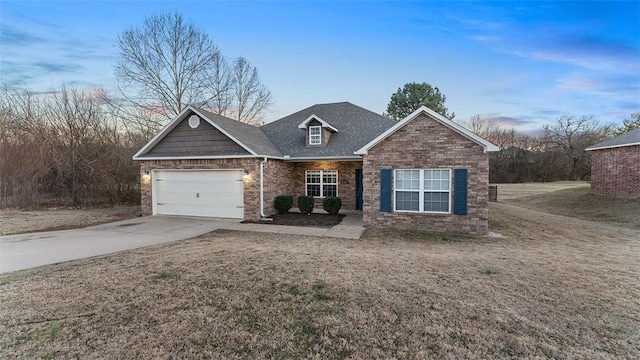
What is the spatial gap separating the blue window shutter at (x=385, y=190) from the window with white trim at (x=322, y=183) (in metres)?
4.31

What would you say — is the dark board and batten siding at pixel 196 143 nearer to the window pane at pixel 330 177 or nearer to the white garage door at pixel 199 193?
the white garage door at pixel 199 193

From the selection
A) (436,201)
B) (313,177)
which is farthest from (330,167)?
(436,201)

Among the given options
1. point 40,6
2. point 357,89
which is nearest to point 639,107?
point 357,89

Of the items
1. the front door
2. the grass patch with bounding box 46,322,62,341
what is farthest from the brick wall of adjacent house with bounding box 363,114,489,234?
the grass patch with bounding box 46,322,62,341

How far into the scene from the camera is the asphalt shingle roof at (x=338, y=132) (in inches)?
562

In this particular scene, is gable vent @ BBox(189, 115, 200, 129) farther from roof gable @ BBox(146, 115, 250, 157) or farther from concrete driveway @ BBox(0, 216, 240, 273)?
concrete driveway @ BBox(0, 216, 240, 273)

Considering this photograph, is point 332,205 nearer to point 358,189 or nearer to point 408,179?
point 358,189

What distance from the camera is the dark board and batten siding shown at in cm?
1249

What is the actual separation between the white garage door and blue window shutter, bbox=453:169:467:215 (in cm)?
856

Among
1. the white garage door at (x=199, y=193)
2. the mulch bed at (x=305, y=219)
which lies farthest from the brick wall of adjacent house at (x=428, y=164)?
the white garage door at (x=199, y=193)

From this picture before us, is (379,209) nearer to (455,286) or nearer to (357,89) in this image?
(455,286)

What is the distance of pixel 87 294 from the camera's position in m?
4.22

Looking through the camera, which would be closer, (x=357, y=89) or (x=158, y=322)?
(x=158, y=322)

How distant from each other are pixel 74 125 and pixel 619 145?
107ft
